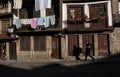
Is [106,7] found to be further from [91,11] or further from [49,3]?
[49,3]

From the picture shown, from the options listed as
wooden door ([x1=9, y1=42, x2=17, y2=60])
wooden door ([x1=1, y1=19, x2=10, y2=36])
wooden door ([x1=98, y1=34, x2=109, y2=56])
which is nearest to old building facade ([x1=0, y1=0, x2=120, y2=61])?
wooden door ([x1=98, y1=34, x2=109, y2=56])

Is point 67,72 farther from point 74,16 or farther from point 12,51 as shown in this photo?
point 12,51

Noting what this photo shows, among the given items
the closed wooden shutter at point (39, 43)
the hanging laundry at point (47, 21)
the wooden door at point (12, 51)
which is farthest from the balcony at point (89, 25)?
the wooden door at point (12, 51)

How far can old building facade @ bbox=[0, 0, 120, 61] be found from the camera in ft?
110

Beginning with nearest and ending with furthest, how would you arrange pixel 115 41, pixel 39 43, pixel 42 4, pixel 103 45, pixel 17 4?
pixel 115 41
pixel 103 45
pixel 42 4
pixel 39 43
pixel 17 4

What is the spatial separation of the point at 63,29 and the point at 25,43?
481 centimetres

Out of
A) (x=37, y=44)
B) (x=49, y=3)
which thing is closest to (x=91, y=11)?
(x=49, y=3)

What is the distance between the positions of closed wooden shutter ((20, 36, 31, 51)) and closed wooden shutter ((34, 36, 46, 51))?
832 mm

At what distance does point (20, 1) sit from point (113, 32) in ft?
35.9

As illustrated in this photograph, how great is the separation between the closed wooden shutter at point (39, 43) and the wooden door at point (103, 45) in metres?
5.90

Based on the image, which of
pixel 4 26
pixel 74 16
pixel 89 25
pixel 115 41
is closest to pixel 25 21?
→ pixel 4 26

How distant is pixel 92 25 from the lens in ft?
112

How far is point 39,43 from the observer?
36.1 metres

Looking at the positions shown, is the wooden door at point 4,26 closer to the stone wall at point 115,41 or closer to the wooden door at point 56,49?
the wooden door at point 56,49
